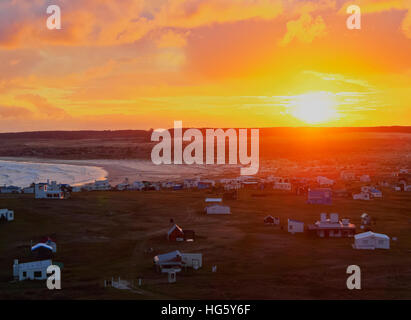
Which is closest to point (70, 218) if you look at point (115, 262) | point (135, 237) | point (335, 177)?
point (135, 237)

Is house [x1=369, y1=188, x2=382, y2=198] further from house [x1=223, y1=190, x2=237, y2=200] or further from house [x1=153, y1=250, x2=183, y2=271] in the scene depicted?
house [x1=153, y1=250, x2=183, y2=271]

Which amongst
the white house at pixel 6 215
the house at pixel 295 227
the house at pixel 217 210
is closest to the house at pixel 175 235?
the house at pixel 295 227

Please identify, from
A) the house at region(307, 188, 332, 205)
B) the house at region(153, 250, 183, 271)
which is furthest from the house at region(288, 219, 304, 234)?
the house at region(307, 188, 332, 205)

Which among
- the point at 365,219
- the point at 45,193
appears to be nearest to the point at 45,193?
the point at 45,193

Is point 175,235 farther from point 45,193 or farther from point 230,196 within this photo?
point 45,193
